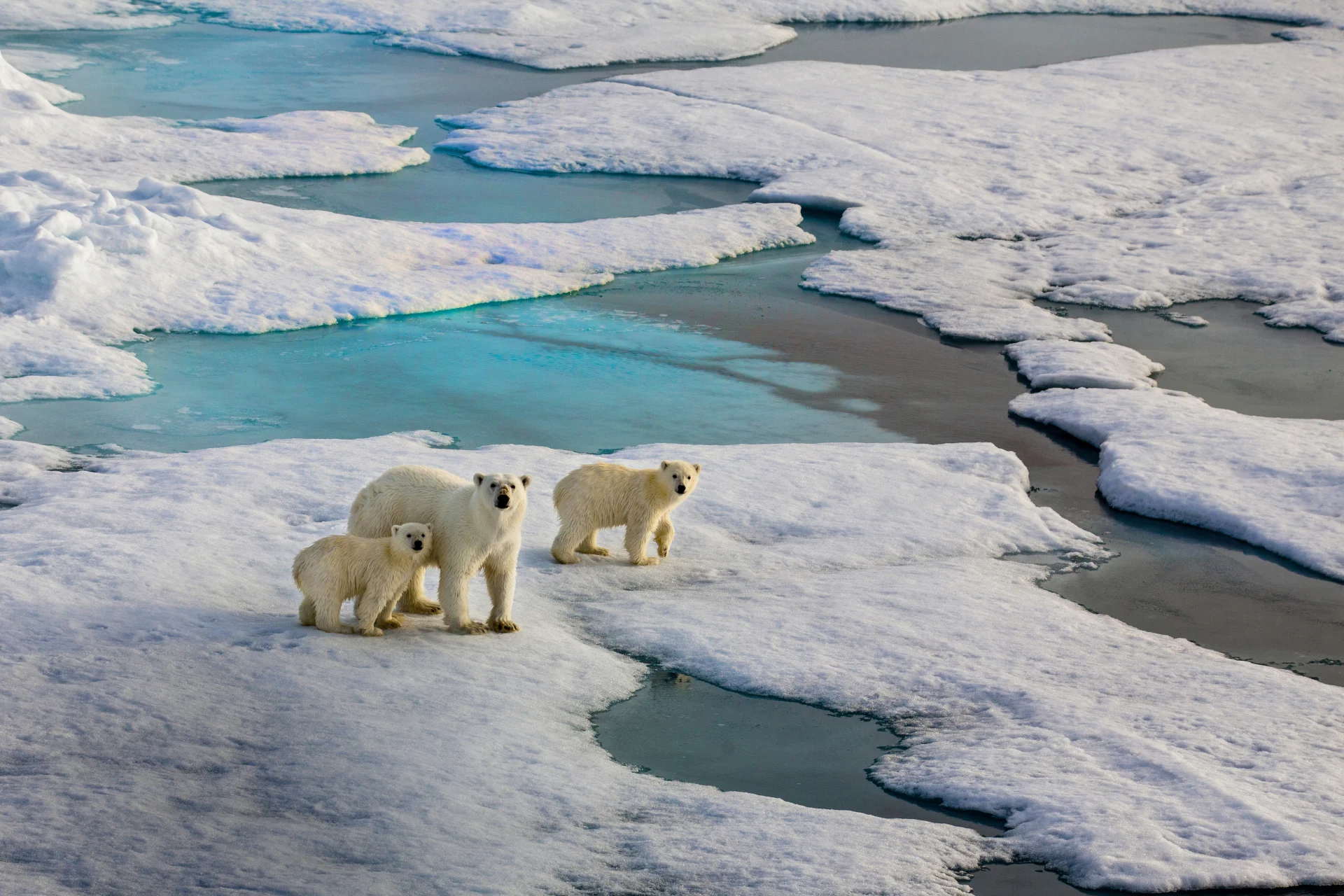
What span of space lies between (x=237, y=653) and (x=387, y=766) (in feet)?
4.05

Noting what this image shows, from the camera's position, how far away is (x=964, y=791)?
5836mm

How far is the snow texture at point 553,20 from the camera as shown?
2814 cm

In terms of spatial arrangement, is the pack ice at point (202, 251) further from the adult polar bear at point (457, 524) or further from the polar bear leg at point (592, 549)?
the adult polar bear at point (457, 524)

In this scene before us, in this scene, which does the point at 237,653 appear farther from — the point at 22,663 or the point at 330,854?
the point at 330,854

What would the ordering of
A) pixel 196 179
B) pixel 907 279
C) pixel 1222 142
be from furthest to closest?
1. pixel 1222 142
2. pixel 196 179
3. pixel 907 279

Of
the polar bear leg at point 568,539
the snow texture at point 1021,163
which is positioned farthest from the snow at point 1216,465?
the polar bear leg at point 568,539

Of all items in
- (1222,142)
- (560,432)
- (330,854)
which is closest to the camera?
(330,854)

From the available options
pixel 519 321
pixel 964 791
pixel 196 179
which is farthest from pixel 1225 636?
pixel 196 179

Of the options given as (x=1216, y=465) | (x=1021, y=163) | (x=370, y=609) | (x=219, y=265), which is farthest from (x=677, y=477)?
(x=1021, y=163)

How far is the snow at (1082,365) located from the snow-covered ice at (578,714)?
4.17m

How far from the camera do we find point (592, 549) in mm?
8312

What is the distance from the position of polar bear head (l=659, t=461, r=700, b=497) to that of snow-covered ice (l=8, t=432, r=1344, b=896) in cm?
53

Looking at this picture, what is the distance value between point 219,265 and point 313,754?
963cm

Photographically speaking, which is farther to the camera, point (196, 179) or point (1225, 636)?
point (196, 179)
